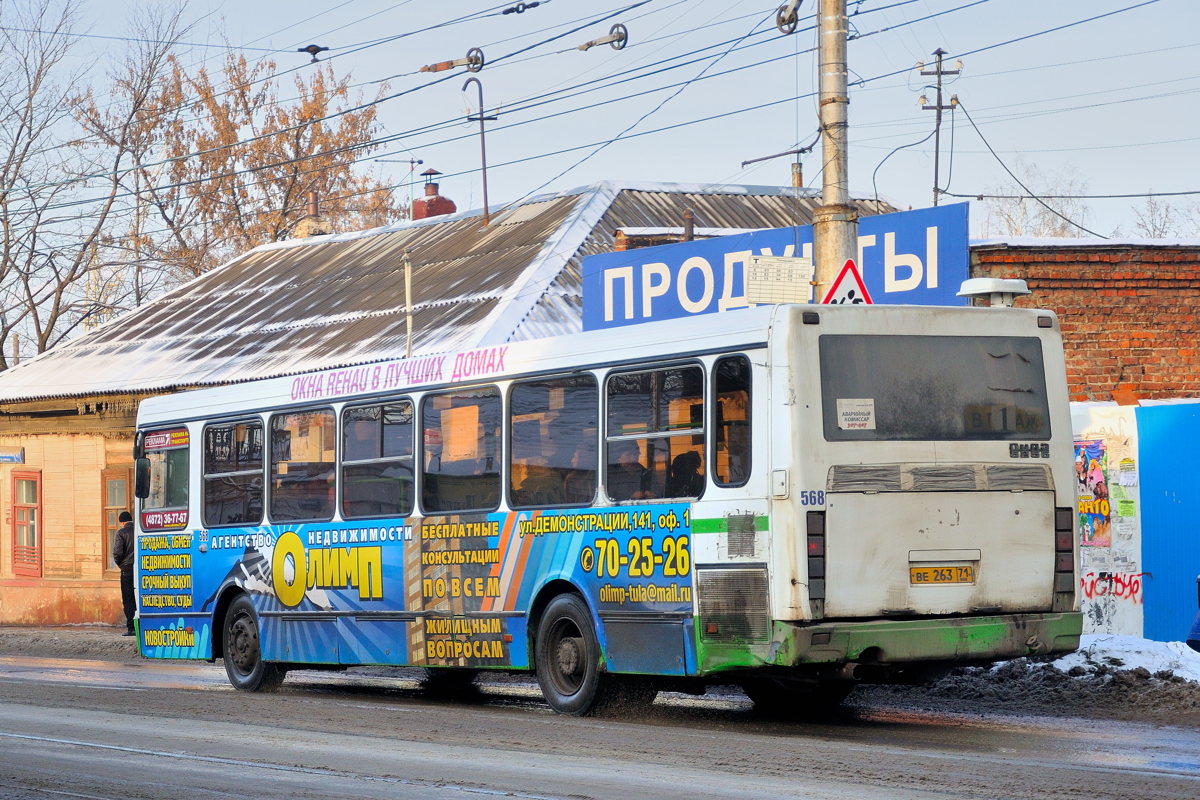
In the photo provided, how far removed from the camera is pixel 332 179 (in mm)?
55031

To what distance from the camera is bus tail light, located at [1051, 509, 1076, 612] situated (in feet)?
36.6

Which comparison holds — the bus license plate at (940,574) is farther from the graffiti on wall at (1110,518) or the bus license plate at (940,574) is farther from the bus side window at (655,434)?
the graffiti on wall at (1110,518)

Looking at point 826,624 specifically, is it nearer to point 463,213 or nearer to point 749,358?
point 749,358

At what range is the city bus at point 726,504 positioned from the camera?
34.6 ft

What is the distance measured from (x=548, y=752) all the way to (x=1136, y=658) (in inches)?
203

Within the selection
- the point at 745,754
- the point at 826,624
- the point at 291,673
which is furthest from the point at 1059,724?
the point at 291,673

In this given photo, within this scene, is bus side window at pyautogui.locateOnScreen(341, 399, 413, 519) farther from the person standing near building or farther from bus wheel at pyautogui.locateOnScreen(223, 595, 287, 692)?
the person standing near building

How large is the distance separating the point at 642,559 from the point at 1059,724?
286 cm

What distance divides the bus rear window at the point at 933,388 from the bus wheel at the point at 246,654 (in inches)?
269

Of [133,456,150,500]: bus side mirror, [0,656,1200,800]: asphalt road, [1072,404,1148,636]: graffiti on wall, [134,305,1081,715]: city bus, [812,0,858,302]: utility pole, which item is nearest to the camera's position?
[0,656,1200,800]: asphalt road

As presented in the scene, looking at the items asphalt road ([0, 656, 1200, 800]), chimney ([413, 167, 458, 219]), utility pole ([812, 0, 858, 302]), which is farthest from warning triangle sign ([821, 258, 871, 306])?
chimney ([413, 167, 458, 219])

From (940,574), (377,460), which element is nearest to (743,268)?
(377,460)

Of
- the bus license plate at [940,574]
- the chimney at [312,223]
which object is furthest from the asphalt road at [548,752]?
the chimney at [312,223]

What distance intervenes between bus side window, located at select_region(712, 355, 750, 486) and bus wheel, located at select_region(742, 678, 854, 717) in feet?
6.81
